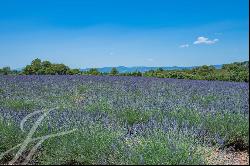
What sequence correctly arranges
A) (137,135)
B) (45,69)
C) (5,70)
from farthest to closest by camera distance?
1. (5,70)
2. (45,69)
3. (137,135)

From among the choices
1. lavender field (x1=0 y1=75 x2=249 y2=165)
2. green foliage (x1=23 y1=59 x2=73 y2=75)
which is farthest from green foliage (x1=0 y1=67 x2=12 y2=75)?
lavender field (x1=0 y1=75 x2=249 y2=165)

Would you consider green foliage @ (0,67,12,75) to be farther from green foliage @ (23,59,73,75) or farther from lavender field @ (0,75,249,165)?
lavender field @ (0,75,249,165)

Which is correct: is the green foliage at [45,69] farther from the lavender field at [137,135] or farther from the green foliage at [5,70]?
the lavender field at [137,135]

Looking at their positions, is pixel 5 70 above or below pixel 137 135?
above

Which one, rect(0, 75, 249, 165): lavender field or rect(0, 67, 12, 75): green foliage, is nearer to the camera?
rect(0, 75, 249, 165): lavender field

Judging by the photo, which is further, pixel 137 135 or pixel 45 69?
pixel 45 69

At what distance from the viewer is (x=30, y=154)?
13.0 feet

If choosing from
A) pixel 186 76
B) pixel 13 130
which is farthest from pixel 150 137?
pixel 186 76

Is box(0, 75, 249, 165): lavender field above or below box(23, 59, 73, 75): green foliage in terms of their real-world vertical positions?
below

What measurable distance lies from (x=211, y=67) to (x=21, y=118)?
1601 centimetres

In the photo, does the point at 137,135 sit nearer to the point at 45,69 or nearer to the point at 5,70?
the point at 45,69

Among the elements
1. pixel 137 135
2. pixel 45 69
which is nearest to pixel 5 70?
pixel 45 69

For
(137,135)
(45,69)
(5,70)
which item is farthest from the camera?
(5,70)

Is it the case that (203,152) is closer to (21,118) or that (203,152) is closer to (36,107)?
(21,118)
